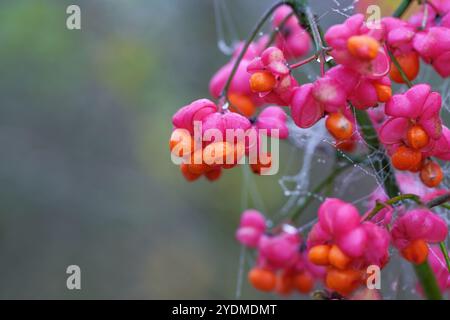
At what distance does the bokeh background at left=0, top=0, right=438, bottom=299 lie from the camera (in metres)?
3.16

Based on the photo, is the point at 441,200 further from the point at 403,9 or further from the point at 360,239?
the point at 403,9

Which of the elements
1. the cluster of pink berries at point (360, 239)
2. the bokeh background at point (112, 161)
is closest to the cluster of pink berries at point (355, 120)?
the cluster of pink berries at point (360, 239)

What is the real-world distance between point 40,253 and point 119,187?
49 centimetres

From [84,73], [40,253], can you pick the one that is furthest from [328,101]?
[40,253]

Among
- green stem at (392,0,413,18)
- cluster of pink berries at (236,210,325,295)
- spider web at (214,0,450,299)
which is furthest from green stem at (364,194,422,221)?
cluster of pink berries at (236,210,325,295)

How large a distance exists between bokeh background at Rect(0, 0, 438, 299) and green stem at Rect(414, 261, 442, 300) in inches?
75.9

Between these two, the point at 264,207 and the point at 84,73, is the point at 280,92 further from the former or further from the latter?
the point at 264,207

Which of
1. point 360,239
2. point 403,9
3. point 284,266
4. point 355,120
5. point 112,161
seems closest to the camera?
point 360,239

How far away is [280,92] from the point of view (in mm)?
1160

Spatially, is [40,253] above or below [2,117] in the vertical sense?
below

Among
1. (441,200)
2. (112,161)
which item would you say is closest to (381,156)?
(441,200)

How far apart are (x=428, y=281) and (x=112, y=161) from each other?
97.4 inches

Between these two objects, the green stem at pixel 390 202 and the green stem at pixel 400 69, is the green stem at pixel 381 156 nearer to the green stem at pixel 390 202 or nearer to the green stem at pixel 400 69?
the green stem at pixel 400 69

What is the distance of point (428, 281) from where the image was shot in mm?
1327
